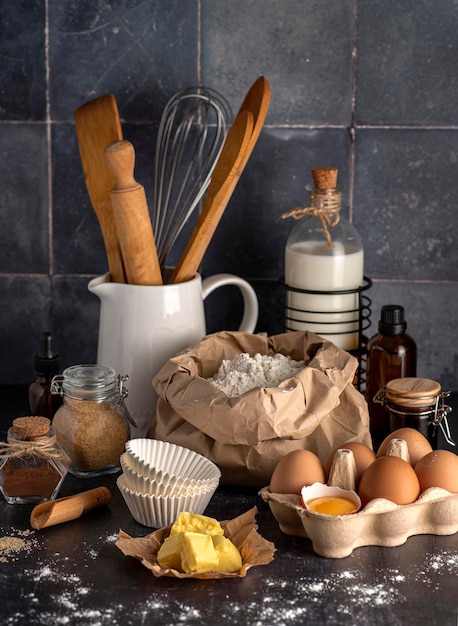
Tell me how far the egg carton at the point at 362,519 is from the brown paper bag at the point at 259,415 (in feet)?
0.21

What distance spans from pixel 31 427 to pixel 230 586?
28cm

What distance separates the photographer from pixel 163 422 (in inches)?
40.6

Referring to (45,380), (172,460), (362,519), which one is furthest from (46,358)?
(362,519)

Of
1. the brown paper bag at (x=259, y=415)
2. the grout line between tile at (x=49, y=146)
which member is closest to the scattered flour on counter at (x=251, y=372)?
the brown paper bag at (x=259, y=415)

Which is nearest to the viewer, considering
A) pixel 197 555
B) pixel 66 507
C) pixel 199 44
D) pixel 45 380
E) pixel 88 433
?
pixel 197 555

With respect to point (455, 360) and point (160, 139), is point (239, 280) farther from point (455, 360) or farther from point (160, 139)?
point (455, 360)

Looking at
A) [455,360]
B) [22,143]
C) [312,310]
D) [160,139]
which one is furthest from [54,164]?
[455,360]

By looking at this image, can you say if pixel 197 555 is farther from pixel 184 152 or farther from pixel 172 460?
pixel 184 152

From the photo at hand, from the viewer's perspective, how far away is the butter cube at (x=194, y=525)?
849mm

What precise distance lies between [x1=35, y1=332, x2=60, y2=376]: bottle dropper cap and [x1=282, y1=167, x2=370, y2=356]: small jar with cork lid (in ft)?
1.02

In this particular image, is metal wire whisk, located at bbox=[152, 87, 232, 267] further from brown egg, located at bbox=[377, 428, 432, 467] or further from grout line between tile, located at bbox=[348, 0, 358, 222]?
brown egg, located at bbox=[377, 428, 432, 467]

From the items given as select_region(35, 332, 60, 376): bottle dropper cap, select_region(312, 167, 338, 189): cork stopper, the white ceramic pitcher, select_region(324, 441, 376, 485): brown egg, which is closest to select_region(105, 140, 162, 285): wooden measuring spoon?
the white ceramic pitcher

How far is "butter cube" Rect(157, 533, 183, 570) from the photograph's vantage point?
0.83m

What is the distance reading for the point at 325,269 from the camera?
1174 mm
